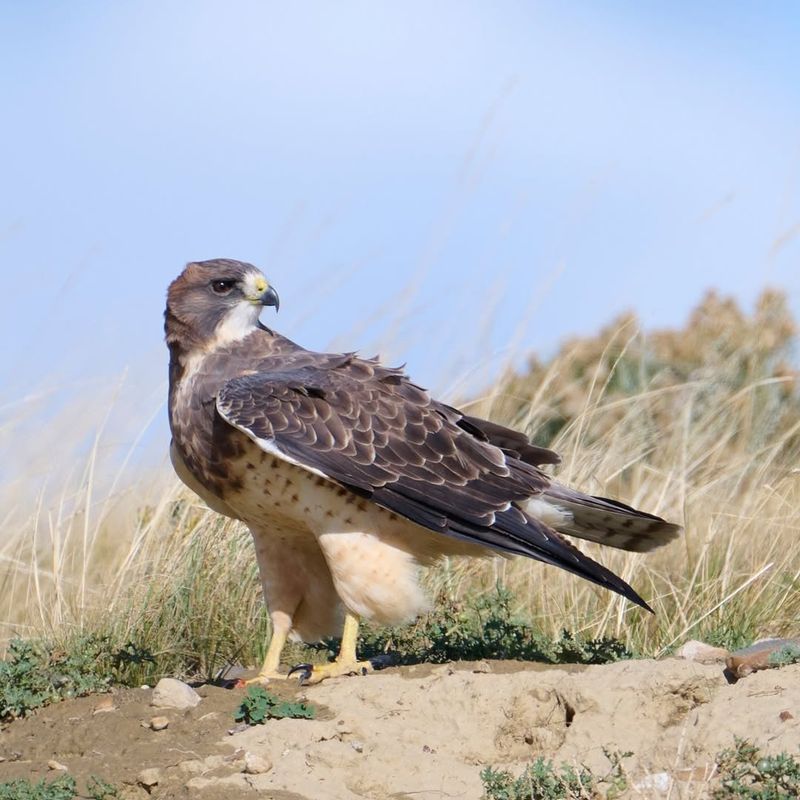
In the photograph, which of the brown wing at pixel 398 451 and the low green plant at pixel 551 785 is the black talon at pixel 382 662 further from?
the low green plant at pixel 551 785

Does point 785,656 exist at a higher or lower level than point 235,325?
lower

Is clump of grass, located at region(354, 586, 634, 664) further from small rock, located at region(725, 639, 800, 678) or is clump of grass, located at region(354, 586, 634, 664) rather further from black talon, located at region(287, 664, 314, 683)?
small rock, located at region(725, 639, 800, 678)

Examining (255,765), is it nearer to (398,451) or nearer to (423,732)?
(423,732)

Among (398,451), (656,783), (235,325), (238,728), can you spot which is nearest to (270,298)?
(235,325)

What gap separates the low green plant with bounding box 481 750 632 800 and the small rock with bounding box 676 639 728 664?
4.58ft

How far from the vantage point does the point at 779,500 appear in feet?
27.3

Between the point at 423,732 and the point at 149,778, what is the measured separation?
3.49ft

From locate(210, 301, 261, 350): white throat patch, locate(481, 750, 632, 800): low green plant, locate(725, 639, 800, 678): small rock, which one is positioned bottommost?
locate(481, 750, 632, 800): low green plant

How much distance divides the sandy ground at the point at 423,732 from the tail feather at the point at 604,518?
89 cm

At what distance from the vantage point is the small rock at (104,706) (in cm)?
582

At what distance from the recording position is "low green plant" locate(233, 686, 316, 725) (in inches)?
217

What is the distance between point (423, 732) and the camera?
5449 millimetres

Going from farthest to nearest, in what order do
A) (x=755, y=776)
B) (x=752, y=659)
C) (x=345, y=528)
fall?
(x=345, y=528) → (x=752, y=659) → (x=755, y=776)

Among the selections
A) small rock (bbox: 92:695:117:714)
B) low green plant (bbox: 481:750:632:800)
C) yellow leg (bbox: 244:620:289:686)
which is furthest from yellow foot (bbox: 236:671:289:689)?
Result: low green plant (bbox: 481:750:632:800)
